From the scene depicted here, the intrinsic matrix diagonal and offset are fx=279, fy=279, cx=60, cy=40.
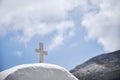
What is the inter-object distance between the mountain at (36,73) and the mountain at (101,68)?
1011 centimetres

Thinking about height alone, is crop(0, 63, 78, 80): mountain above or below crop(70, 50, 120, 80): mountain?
below

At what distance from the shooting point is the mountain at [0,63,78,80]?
7547 mm

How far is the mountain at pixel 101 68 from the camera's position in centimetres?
1816

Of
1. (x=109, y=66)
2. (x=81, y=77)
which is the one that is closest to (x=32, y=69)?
(x=81, y=77)

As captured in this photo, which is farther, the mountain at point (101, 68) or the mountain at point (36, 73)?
the mountain at point (101, 68)

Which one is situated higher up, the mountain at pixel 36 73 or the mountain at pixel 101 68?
the mountain at pixel 101 68

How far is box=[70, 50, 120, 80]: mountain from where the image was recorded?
18.2m

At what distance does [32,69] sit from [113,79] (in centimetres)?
1135

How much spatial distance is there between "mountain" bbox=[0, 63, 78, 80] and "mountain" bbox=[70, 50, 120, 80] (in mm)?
10107

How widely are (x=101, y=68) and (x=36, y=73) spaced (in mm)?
11467

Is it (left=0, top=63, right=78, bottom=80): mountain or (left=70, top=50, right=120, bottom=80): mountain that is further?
(left=70, top=50, right=120, bottom=80): mountain

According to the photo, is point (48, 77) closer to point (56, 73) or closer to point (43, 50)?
point (56, 73)

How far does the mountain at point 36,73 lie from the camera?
7.55 meters

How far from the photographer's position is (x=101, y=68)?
18.6 metres
